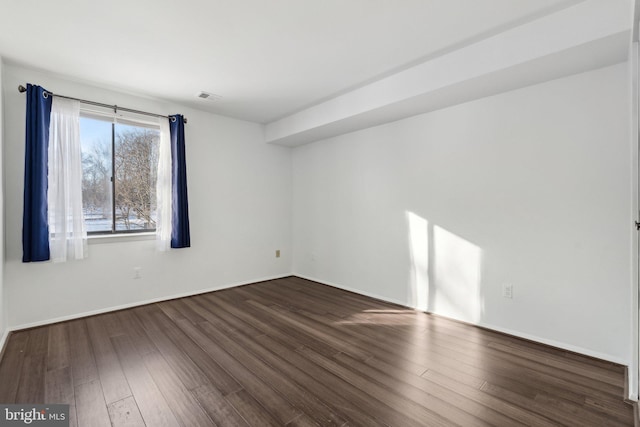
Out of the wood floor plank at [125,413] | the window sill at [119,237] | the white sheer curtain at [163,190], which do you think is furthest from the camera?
the white sheer curtain at [163,190]

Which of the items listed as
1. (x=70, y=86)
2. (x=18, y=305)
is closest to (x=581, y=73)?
(x=70, y=86)

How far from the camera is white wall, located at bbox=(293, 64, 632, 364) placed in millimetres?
2377

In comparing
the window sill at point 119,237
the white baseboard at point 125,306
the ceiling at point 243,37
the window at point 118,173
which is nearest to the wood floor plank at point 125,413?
the white baseboard at point 125,306

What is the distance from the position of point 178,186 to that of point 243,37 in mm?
2116

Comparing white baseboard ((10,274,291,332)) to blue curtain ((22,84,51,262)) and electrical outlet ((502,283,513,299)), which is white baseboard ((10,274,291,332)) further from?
electrical outlet ((502,283,513,299))

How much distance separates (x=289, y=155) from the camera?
17.5 ft

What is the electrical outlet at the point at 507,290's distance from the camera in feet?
9.36

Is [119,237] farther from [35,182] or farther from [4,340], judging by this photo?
[4,340]

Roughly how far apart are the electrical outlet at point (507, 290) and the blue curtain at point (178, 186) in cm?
360

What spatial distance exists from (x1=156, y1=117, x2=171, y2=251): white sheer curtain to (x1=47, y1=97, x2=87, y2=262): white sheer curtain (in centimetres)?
76

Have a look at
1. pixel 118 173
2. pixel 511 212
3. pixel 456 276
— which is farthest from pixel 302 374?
pixel 118 173

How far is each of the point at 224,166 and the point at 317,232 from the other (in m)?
1.75

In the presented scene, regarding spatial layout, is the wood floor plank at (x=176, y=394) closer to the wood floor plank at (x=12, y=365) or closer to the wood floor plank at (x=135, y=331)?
the wood floor plank at (x=135, y=331)

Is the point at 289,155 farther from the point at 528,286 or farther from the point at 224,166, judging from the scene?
the point at 528,286
